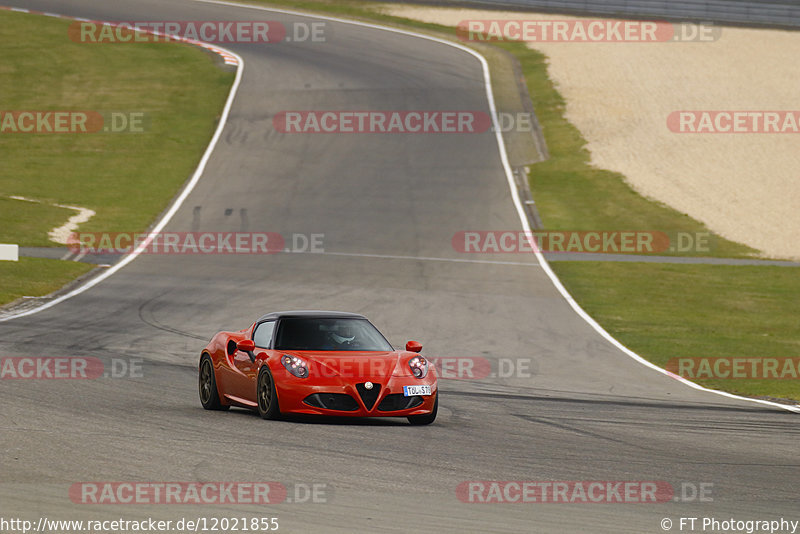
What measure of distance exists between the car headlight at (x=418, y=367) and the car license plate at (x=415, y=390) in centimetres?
18

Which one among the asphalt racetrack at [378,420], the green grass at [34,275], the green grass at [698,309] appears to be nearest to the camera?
the asphalt racetrack at [378,420]

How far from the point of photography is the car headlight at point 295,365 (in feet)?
36.2

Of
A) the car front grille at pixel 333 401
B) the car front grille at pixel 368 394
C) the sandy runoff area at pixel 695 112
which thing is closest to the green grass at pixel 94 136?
the car front grille at pixel 333 401

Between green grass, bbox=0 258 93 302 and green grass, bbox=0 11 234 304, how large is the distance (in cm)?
2

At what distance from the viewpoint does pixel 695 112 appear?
41688mm

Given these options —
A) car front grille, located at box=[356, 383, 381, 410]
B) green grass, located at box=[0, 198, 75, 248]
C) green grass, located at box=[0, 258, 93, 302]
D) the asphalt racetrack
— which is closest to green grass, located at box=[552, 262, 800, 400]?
the asphalt racetrack

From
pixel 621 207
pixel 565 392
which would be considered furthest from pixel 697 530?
pixel 621 207

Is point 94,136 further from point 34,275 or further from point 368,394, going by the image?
point 368,394

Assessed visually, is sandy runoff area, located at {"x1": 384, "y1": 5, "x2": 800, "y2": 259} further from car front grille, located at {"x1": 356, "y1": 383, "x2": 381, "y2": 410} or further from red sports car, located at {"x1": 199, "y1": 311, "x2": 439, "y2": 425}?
car front grille, located at {"x1": 356, "y1": 383, "x2": 381, "y2": 410}

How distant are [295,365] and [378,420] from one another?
4.12 ft

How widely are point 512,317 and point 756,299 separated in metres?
6.33

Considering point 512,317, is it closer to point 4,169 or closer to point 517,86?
point 4,169

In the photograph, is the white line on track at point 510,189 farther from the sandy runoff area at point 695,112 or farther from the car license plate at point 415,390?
the car license plate at point 415,390

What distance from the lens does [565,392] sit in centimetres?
1462
